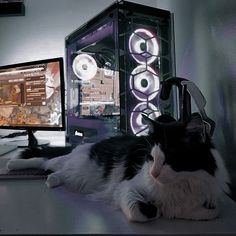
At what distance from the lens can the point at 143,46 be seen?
1131 millimetres

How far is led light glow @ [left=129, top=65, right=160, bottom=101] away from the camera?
1.09 meters

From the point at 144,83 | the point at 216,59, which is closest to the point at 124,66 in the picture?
the point at 144,83

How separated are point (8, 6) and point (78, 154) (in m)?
1.89

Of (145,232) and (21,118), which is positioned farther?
(21,118)

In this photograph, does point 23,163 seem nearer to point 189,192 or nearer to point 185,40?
point 189,192

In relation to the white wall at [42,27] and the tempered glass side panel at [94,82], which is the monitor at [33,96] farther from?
the white wall at [42,27]

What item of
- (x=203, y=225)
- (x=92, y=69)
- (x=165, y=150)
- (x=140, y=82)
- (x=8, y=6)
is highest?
(x=8, y=6)

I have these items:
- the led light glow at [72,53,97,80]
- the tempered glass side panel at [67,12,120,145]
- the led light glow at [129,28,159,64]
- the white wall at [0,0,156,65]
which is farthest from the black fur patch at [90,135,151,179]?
the white wall at [0,0,156,65]

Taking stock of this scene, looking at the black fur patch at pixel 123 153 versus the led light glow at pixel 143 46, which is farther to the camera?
the led light glow at pixel 143 46

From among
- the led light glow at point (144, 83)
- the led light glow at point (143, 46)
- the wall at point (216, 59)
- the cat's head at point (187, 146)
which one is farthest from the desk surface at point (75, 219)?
the led light glow at point (143, 46)

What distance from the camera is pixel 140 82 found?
1.10 meters

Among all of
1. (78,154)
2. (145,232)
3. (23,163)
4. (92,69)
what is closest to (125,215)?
(145,232)

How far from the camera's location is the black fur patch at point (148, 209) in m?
0.53

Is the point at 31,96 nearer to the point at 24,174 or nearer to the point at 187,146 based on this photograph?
the point at 24,174
